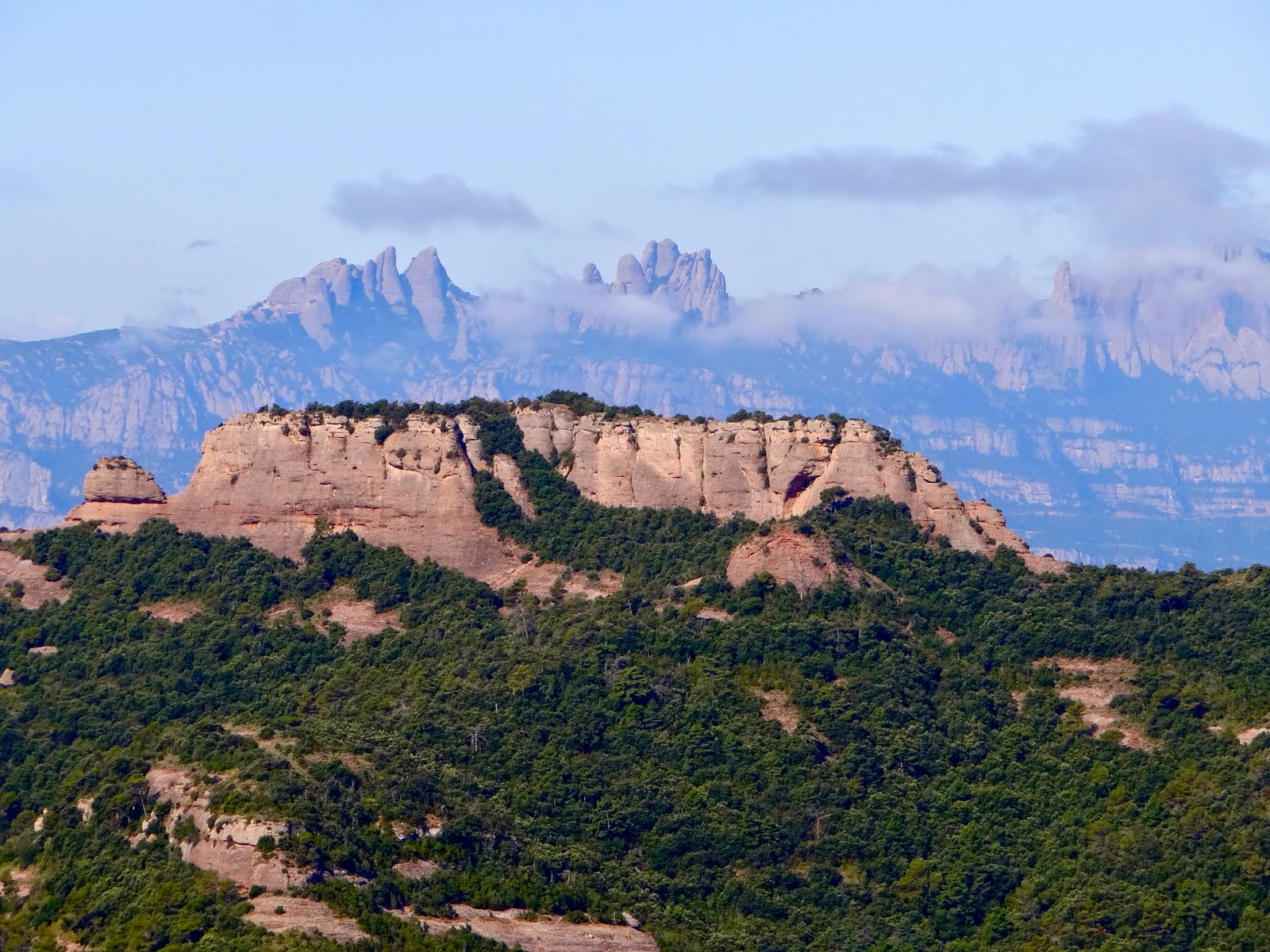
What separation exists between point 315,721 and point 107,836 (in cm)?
1093

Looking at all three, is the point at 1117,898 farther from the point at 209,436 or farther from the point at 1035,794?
the point at 209,436

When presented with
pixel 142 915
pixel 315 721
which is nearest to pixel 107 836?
pixel 142 915

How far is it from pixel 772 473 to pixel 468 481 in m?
11.6

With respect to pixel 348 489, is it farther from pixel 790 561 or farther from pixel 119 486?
pixel 790 561

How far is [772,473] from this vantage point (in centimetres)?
9606

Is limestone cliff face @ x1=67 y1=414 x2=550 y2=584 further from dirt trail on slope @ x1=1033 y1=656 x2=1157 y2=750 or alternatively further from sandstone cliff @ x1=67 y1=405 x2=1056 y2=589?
dirt trail on slope @ x1=1033 y1=656 x2=1157 y2=750

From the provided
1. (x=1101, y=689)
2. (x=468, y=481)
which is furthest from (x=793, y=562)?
(x=468, y=481)

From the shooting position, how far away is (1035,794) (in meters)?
76.6

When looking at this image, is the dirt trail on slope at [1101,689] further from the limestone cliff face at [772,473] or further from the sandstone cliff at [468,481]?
the sandstone cliff at [468,481]

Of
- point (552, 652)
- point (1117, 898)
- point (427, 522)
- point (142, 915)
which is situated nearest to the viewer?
point (142, 915)

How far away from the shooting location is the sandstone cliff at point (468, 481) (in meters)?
94.7

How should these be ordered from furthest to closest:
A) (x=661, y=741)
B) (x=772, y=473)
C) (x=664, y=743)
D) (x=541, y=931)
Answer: (x=772, y=473) < (x=661, y=741) < (x=664, y=743) < (x=541, y=931)

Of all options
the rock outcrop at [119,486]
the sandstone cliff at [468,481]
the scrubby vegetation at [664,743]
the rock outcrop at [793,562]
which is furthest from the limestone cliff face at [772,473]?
the rock outcrop at [119,486]

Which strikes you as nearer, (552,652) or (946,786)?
(946,786)
